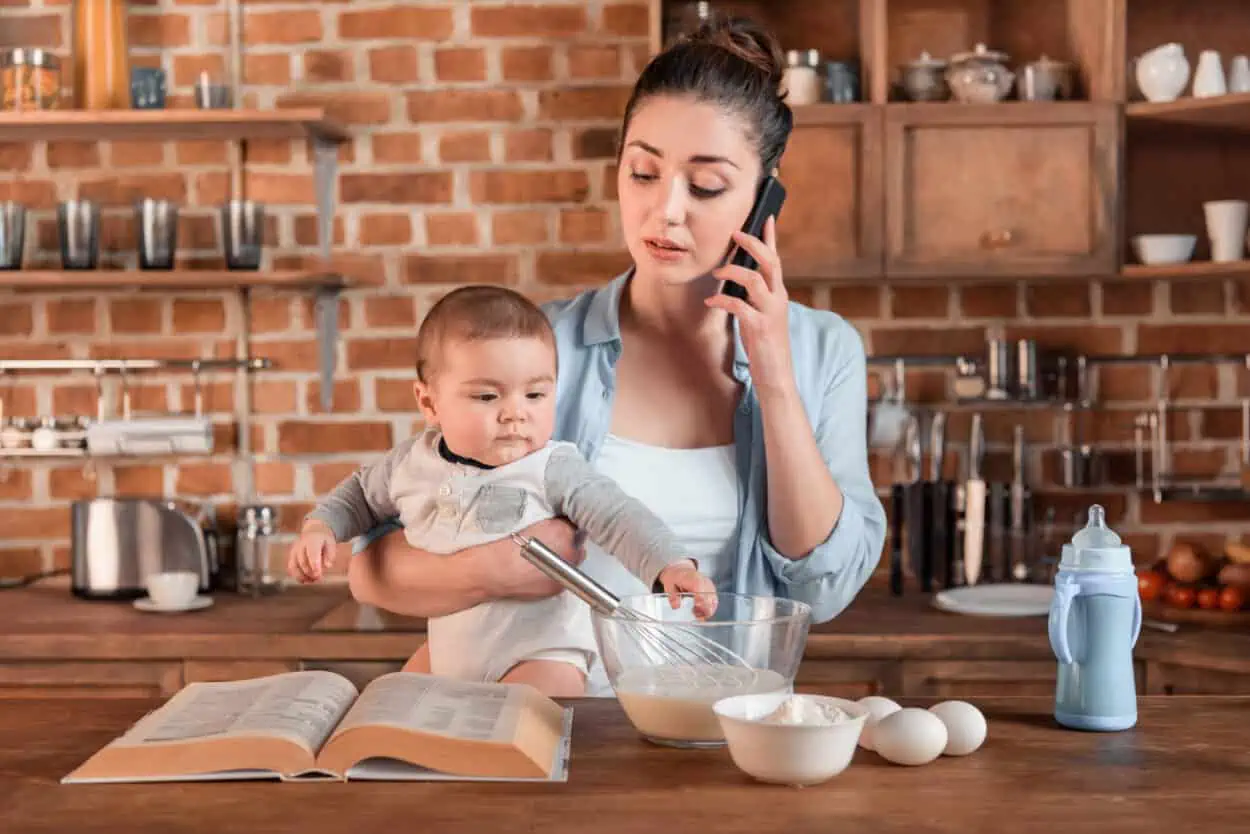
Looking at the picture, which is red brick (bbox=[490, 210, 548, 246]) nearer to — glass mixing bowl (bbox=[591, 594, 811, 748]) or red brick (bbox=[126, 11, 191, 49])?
red brick (bbox=[126, 11, 191, 49])

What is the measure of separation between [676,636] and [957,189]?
6.22 ft

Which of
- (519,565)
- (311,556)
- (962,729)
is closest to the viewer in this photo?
(962,729)

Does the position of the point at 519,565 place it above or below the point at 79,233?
below

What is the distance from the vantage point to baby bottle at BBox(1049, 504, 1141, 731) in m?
1.43

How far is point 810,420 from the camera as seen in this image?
2082 mm

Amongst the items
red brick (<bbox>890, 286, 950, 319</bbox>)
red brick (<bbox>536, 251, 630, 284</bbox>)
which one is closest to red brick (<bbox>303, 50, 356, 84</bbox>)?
red brick (<bbox>536, 251, 630, 284</bbox>)

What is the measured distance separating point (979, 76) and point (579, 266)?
0.95m

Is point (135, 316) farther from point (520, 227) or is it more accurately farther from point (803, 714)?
point (803, 714)

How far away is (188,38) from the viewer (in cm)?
337

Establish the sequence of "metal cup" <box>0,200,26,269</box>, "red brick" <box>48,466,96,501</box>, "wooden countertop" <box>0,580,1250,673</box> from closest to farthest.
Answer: "wooden countertop" <box>0,580,1250,673</box> → "metal cup" <box>0,200,26,269</box> → "red brick" <box>48,466,96,501</box>

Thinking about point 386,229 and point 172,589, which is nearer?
point 172,589

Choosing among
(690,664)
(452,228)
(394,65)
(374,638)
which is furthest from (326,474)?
(690,664)

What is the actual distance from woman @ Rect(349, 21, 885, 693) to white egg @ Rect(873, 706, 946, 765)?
0.60 meters

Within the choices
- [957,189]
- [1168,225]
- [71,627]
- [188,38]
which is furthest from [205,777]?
[1168,225]
